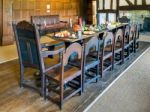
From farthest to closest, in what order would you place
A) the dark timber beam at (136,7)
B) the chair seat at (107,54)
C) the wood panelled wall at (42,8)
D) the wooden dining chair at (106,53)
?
the dark timber beam at (136,7)
the wood panelled wall at (42,8)
the chair seat at (107,54)
the wooden dining chair at (106,53)

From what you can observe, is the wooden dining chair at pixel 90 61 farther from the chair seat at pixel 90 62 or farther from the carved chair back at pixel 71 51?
the carved chair back at pixel 71 51

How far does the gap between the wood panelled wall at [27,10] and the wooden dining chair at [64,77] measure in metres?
3.83

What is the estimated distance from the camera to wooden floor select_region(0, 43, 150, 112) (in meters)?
2.72

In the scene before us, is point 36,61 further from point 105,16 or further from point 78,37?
point 105,16

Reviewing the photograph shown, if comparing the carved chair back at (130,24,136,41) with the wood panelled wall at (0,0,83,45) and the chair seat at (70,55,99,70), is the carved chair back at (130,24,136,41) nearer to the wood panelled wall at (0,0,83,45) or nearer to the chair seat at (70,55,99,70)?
the chair seat at (70,55,99,70)

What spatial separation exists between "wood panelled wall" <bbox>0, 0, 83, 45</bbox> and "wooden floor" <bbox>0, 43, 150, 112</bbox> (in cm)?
289

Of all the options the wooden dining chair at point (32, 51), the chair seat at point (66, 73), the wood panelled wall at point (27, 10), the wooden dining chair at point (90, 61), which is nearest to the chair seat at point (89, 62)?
the wooden dining chair at point (90, 61)

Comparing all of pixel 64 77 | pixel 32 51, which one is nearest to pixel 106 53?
pixel 64 77

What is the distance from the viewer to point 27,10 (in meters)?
7.23

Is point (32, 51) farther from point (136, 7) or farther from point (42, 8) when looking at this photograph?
point (136, 7)

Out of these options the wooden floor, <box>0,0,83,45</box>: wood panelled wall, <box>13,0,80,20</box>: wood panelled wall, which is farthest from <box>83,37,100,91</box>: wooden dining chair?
<box>13,0,80,20</box>: wood panelled wall

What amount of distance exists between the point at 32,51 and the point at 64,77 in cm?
60

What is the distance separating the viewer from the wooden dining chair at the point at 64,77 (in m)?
2.69

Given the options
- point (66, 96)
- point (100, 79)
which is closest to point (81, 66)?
point (66, 96)
